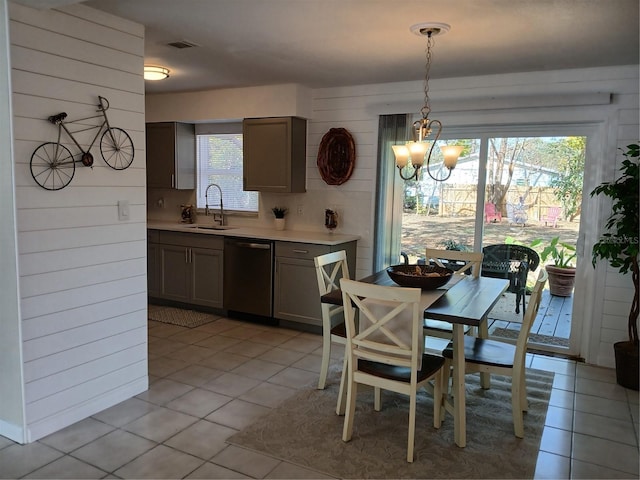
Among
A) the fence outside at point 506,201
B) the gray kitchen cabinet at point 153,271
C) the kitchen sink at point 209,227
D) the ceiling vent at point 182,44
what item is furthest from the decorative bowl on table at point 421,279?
the gray kitchen cabinet at point 153,271

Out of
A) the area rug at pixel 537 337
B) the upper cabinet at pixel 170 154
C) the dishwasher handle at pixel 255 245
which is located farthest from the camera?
the upper cabinet at pixel 170 154

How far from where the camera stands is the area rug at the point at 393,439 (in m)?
2.56

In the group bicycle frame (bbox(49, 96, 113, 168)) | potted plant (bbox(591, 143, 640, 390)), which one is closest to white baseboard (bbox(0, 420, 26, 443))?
bicycle frame (bbox(49, 96, 113, 168))

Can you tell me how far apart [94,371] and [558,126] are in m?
3.90

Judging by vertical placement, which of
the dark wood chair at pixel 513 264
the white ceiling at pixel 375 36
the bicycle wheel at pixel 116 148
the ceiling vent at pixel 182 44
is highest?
the white ceiling at pixel 375 36

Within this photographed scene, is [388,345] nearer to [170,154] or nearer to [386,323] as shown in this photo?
[386,323]

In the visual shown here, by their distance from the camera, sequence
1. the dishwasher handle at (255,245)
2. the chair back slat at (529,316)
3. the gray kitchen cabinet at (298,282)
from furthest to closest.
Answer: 1. the dishwasher handle at (255,245)
2. the gray kitchen cabinet at (298,282)
3. the chair back slat at (529,316)

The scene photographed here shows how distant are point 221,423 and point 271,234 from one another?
2317 millimetres

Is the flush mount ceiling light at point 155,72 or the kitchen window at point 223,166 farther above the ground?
the flush mount ceiling light at point 155,72

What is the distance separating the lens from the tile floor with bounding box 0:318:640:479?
253cm

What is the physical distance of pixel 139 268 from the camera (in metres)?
3.30

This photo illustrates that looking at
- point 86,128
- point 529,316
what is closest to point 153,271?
point 86,128

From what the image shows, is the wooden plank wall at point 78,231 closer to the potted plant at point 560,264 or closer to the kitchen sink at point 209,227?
the kitchen sink at point 209,227

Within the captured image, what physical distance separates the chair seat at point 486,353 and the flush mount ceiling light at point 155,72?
126 inches
